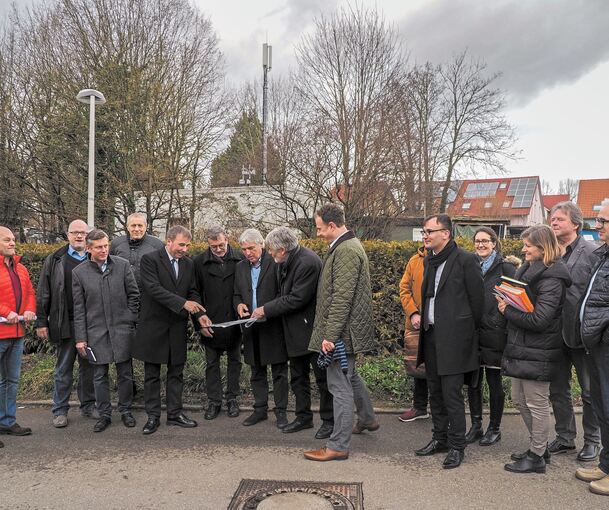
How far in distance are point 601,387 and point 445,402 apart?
1177mm

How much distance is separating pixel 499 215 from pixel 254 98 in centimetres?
2390

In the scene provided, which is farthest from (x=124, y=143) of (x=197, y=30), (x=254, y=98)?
(x=254, y=98)

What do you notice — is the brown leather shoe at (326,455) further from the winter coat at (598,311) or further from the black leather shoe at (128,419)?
the winter coat at (598,311)

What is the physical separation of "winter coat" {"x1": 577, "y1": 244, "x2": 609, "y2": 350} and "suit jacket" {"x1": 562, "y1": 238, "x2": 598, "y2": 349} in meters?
0.10

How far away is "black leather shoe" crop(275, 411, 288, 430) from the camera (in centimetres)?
535

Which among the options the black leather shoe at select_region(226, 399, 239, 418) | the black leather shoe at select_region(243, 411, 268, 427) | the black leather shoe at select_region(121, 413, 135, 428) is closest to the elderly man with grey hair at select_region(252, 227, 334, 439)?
the black leather shoe at select_region(243, 411, 268, 427)

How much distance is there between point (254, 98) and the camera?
3044 centimetres

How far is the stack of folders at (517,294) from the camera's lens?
404cm

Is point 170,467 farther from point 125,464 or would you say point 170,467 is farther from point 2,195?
point 2,195

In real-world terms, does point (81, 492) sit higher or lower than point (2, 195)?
lower

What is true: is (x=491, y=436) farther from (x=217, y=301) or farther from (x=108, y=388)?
(x=108, y=388)

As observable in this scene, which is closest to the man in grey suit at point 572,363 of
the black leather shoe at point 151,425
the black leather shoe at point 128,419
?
the black leather shoe at point 151,425

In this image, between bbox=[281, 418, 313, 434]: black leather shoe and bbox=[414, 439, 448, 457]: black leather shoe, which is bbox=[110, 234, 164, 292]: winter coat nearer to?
bbox=[281, 418, 313, 434]: black leather shoe

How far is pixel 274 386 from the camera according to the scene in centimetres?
560
